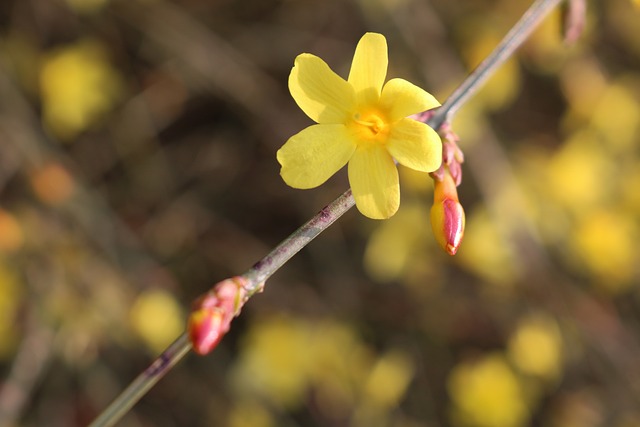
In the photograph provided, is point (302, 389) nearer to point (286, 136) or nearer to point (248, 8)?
point (286, 136)

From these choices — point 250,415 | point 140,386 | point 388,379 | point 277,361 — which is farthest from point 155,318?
point 140,386

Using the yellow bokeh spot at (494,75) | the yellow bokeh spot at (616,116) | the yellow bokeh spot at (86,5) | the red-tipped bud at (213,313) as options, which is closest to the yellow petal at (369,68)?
the red-tipped bud at (213,313)

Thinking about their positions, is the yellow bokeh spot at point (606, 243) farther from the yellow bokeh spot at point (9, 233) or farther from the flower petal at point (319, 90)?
the yellow bokeh spot at point (9, 233)

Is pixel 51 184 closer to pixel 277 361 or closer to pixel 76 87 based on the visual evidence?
pixel 76 87

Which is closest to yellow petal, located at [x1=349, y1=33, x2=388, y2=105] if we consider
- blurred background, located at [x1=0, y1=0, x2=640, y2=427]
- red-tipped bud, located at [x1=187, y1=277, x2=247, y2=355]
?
red-tipped bud, located at [x1=187, y1=277, x2=247, y2=355]

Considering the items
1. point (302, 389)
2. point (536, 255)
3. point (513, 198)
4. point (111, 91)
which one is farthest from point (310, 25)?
point (302, 389)

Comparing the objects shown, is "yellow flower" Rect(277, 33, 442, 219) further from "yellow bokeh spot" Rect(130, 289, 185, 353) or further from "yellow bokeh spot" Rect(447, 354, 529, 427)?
"yellow bokeh spot" Rect(447, 354, 529, 427)
